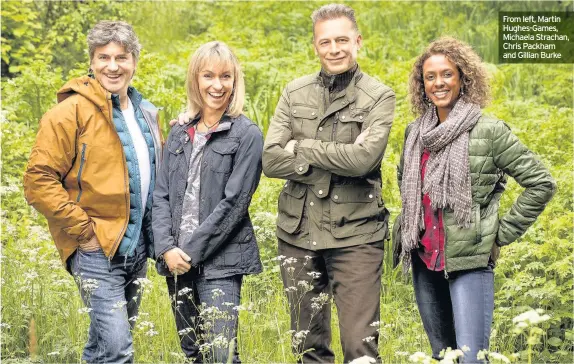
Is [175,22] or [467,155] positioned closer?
[467,155]

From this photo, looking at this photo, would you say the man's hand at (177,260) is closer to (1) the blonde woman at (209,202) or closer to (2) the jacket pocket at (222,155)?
(1) the blonde woman at (209,202)

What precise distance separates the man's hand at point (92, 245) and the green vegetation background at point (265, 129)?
388 millimetres

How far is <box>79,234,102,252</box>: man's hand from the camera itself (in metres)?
4.17

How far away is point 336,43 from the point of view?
14.0 ft

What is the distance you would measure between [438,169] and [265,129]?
4.13 metres

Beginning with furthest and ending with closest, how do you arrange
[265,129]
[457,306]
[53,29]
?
[53,29], [265,129], [457,306]

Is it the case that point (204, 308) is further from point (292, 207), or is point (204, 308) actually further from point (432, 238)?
point (432, 238)

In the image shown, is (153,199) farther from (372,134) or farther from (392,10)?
(392,10)

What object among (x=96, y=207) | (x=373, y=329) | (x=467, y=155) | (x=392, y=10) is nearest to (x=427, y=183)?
(x=467, y=155)

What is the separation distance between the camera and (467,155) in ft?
12.9

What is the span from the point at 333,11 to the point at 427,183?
3.52 feet

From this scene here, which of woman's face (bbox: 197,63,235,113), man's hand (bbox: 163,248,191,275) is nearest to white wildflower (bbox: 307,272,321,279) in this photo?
man's hand (bbox: 163,248,191,275)

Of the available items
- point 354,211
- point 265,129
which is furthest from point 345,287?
point 265,129

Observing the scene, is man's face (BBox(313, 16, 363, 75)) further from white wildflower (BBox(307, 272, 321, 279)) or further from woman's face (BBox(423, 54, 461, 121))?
white wildflower (BBox(307, 272, 321, 279))
